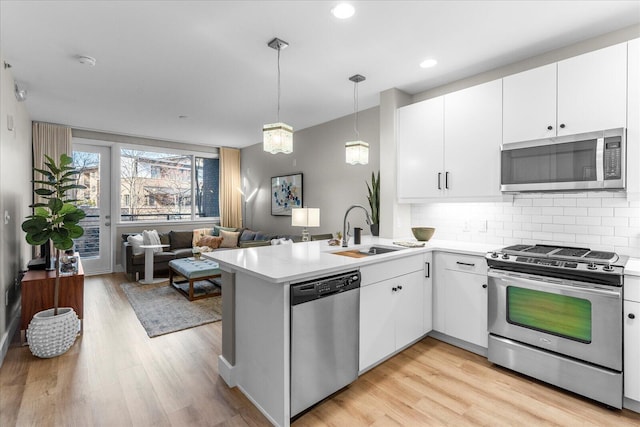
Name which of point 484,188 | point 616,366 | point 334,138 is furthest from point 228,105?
point 616,366

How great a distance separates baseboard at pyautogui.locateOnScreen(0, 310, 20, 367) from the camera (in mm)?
2615

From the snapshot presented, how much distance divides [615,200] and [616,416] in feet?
4.98

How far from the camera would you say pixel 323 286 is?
6.39 feet

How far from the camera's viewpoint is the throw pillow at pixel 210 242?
19.9 ft

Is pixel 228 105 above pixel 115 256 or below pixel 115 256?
above

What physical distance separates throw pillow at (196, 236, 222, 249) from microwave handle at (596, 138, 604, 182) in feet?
18.5

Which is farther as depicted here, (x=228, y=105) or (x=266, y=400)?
(x=228, y=105)

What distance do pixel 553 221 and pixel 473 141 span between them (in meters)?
0.98

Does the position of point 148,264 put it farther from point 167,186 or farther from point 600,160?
point 600,160

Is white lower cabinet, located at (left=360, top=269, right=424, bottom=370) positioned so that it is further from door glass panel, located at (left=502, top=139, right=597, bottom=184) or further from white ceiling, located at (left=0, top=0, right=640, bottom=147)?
white ceiling, located at (left=0, top=0, right=640, bottom=147)

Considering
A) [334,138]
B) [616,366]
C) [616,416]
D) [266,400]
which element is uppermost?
[334,138]

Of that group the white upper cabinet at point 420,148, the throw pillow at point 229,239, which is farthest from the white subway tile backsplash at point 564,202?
the throw pillow at point 229,239

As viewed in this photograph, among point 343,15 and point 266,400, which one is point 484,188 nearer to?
point 343,15

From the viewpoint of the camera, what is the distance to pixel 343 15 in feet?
7.33
